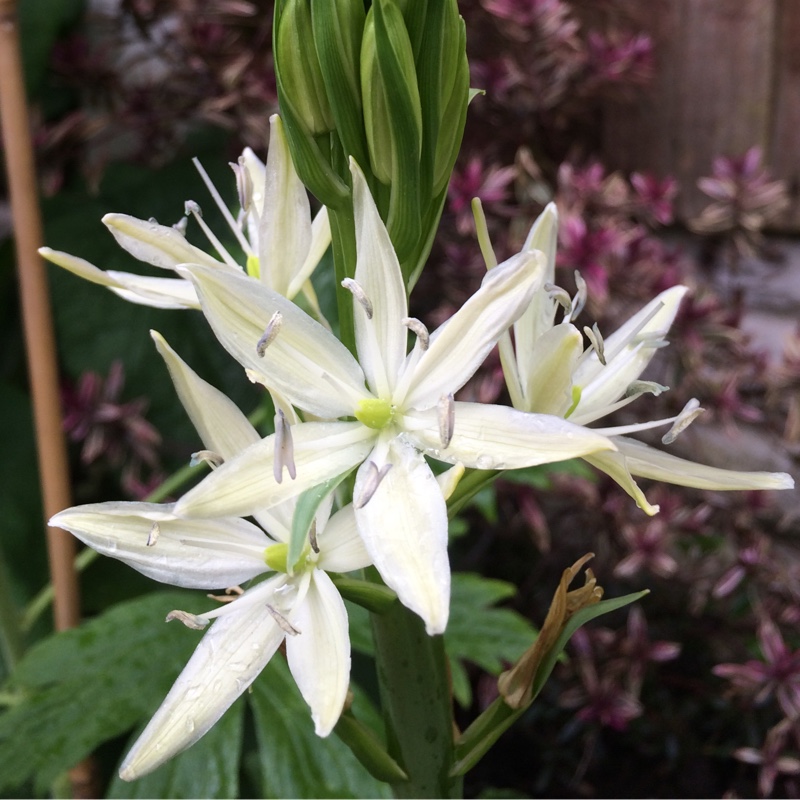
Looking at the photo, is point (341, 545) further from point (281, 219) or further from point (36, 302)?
point (36, 302)

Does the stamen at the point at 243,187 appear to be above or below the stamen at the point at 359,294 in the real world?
above

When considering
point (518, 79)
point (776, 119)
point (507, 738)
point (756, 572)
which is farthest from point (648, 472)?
point (776, 119)

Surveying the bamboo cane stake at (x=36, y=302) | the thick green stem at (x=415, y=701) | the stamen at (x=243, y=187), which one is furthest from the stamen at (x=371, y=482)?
the bamboo cane stake at (x=36, y=302)

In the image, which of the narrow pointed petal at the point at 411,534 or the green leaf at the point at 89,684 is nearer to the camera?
the narrow pointed petal at the point at 411,534

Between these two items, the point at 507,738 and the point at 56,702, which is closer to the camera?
the point at 56,702

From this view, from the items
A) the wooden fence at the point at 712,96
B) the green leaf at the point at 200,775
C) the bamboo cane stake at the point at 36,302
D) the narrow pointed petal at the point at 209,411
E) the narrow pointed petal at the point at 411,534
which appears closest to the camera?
the narrow pointed petal at the point at 411,534

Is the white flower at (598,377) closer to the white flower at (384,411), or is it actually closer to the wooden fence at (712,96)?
the white flower at (384,411)

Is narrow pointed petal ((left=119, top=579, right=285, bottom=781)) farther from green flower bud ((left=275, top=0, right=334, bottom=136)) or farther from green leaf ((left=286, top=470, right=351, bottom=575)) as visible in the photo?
green flower bud ((left=275, top=0, right=334, bottom=136))

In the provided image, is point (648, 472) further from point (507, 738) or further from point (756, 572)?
point (507, 738)
